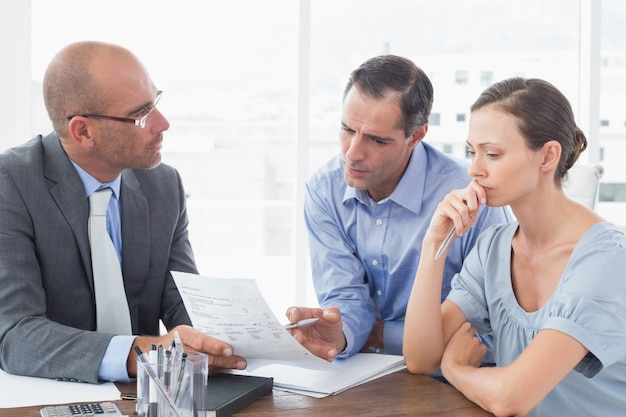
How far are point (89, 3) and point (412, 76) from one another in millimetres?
2523

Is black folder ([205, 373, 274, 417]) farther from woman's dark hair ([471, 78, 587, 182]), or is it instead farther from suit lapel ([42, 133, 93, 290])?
woman's dark hair ([471, 78, 587, 182])

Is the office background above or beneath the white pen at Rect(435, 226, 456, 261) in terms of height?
above

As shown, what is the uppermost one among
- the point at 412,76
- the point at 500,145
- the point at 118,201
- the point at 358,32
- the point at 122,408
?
the point at 358,32

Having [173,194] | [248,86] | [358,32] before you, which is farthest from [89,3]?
[173,194]

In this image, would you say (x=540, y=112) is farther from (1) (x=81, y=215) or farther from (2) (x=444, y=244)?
(1) (x=81, y=215)

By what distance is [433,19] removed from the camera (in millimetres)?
4453

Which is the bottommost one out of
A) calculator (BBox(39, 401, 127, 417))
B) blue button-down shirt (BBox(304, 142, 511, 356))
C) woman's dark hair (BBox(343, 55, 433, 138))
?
calculator (BBox(39, 401, 127, 417))

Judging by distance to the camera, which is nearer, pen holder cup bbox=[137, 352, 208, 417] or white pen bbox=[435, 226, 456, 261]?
pen holder cup bbox=[137, 352, 208, 417]

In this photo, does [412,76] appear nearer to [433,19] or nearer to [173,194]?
[173,194]

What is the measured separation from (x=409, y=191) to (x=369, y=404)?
917mm

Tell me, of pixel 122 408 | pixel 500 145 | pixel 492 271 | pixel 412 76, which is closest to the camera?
pixel 122 408

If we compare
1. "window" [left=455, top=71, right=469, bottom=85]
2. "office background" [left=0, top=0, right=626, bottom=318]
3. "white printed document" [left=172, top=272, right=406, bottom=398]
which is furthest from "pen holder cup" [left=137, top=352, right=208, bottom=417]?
"window" [left=455, top=71, right=469, bottom=85]

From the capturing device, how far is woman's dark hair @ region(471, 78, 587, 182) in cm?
166

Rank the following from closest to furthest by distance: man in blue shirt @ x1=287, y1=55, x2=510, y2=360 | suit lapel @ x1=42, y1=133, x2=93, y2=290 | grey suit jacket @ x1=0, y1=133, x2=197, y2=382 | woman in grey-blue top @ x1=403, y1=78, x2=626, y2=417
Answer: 1. woman in grey-blue top @ x1=403, y1=78, x2=626, y2=417
2. grey suit jacket @ x1=0, y1=133, x2=197, y2=382
3. suit lapel @ x1=42, y1=133, x2=93, y2=290
4. man in blue shirt @ x1=287, y1=55, x2=510, y2=360
